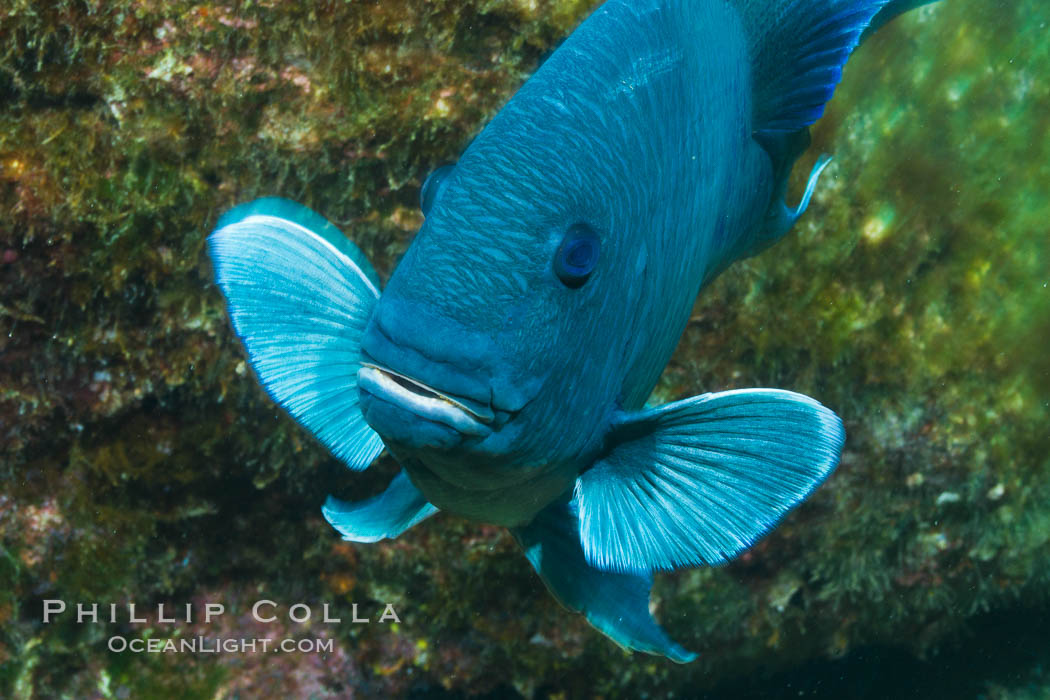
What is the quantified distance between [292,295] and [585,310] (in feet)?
3.00

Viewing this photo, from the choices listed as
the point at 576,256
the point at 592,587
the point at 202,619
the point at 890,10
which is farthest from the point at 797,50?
the point at 202,619

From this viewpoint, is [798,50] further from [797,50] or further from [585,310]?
[585,310]

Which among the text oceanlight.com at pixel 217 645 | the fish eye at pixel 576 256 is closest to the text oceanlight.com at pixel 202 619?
the text oceanlight.com at pixel 217 645

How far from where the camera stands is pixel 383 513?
2393 mm

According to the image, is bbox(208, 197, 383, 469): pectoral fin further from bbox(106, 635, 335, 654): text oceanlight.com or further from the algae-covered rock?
bbox(106, 635, 335, 654): text oceanlight.com

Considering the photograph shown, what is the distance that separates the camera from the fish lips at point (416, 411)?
141 centimetres

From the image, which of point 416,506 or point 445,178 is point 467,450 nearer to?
point 445,178

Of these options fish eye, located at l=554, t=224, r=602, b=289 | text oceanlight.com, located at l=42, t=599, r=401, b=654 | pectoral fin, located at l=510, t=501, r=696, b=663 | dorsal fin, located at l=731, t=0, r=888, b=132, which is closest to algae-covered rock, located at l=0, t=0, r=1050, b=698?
text oceanlight.com, located at l=42, t=599, r=401, b=654

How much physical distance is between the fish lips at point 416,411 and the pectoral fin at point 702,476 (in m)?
0.54

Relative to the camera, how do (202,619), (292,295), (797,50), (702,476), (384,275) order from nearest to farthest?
(702,476) < (292,295) < (797,50) < (384,275) < (202,619)

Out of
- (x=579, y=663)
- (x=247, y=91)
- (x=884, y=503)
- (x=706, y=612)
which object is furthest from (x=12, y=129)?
(x=884, y=503)

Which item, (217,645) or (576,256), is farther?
(217,645)

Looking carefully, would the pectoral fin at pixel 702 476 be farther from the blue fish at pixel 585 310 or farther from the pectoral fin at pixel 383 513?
the pectoral fin at pixel 383 513

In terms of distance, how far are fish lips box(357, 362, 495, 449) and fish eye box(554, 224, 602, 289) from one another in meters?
0.34
